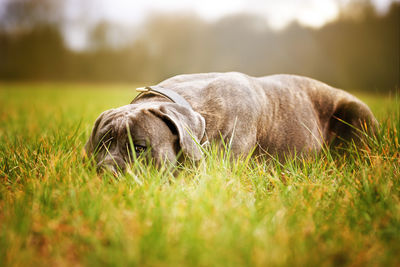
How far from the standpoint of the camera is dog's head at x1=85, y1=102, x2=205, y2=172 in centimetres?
229

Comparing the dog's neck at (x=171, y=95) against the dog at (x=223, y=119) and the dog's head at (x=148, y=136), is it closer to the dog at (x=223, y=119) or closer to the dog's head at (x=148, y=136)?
the dog at (x=223, y=119)

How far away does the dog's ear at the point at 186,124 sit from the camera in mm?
2283

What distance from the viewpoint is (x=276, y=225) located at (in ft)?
5.12

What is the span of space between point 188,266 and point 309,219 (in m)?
0.75

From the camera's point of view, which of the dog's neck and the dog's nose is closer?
the dog's nose

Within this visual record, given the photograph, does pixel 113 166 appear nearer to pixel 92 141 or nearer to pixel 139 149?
pixel 139 149

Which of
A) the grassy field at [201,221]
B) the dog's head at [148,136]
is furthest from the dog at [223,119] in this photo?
the grassy field at [201,221]

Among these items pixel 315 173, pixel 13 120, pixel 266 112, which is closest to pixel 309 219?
pixel 315 173

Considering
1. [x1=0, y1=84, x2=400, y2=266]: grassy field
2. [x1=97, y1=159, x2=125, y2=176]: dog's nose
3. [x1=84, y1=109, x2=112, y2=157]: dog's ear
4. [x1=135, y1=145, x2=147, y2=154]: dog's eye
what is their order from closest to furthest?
[x1=0, y1=84, x2=400, y2=266]: grassy field → [x1=97, y1=159, x2=125, y2=176]: dog's nose → [x1=135, y1=145, x2=147, y2=154]: dog's eye → [x1=84, y1=109, x2=112, y2=157]: dog's ear

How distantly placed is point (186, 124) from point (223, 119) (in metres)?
0.47

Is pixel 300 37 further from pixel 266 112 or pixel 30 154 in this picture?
pixel 30 154

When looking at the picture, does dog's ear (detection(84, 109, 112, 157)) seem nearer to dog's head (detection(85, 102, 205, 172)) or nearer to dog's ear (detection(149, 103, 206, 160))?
dog's head (detection(85, 102, 205, 172))

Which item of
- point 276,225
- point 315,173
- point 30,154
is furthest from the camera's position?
point 30,154

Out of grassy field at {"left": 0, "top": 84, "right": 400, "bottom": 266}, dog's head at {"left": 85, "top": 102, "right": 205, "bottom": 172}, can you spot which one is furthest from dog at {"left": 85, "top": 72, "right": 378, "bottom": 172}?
grassy field at {"left": 0, "top": 84, "right": 400, "bottom": 266}
